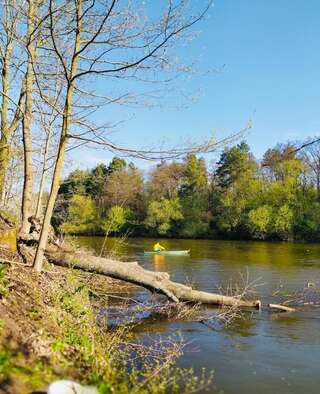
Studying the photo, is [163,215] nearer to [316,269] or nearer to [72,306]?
[316,269]

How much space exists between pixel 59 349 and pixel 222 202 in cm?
5709

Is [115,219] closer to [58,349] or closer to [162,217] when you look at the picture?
[58,349]

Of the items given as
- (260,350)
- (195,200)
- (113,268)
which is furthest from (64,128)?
(195,200)

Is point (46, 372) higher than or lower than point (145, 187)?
lower

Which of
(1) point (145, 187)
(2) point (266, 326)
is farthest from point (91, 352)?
(1) point (145, 187)

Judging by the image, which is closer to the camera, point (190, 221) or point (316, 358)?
point (316, 358)

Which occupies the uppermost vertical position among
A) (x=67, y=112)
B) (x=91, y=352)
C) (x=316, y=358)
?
(x=67, y=112)

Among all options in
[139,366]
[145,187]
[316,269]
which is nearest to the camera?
[139,366]

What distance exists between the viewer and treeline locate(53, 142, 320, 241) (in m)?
54.9

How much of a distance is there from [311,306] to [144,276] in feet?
17.8

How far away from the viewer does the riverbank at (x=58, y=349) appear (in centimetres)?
473

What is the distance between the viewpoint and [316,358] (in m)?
8.20

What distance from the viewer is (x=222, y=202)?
6172 cm

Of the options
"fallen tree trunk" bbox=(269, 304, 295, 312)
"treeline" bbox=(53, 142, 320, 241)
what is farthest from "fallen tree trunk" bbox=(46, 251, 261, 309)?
"treeline" bbox=(53, 142, 320, 241)
